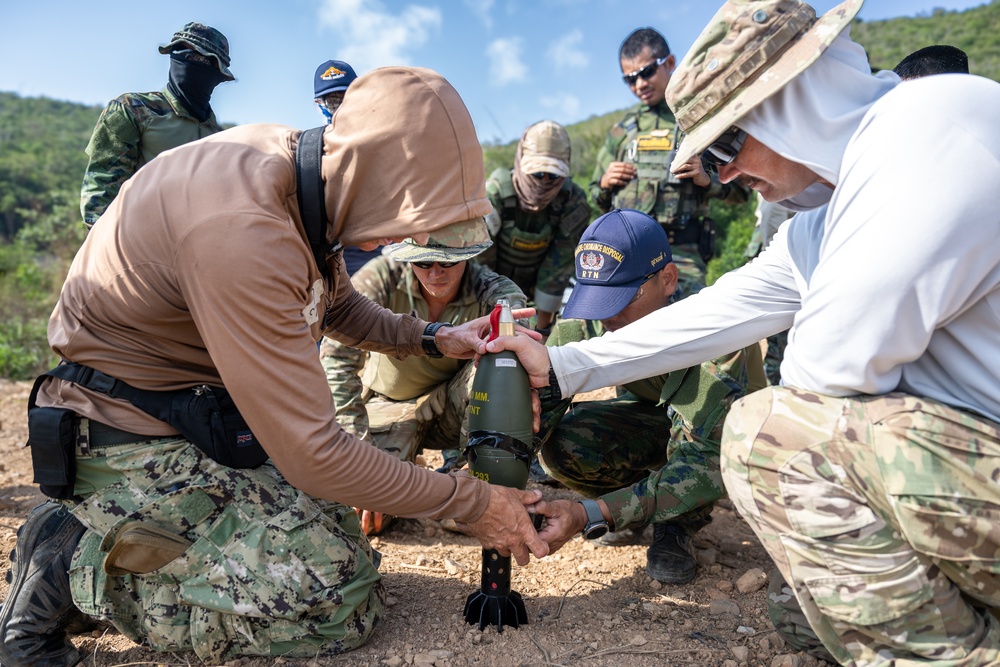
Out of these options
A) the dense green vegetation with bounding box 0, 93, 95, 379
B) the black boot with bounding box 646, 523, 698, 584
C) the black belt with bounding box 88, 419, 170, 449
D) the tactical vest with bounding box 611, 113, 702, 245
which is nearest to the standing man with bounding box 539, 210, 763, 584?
the black boot with bounding box 646, 523, 698, 584

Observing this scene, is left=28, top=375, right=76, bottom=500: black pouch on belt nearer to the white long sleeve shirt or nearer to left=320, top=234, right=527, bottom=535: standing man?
left=320, top=234, right=527, bottom=535: standing man

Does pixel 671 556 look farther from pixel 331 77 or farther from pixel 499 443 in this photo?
pixel 331 77

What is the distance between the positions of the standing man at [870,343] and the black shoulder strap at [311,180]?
1054 millimetres

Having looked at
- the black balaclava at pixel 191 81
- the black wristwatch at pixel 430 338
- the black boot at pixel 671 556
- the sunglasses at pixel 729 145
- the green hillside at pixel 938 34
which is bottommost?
the black boot at pixel 671 556

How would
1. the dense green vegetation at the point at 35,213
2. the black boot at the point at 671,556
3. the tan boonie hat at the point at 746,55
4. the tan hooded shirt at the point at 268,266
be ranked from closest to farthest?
the tan boonie hat at the point at 746,55 → the tan hooded shirt at the point at 268,266 → the black boot at the point at 671,556 → the dense green vegetation at the point at 35,213

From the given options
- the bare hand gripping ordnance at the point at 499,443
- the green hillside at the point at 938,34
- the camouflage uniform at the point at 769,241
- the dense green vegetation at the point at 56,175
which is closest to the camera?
the bare hand gripping ordnance at the point at 499,443

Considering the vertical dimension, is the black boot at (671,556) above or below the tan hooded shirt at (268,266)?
below

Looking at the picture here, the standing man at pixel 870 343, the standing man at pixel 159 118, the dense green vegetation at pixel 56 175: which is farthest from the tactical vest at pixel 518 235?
the dense green vegetation at pixel 56 175

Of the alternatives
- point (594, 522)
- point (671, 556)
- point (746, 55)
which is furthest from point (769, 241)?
point (746, 55)

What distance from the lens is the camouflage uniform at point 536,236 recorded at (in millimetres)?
5820

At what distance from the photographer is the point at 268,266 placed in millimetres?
2008

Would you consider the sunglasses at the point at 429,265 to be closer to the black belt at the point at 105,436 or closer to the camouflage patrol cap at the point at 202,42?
the black belt at the point at 105,436

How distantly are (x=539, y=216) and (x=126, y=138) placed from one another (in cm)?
297

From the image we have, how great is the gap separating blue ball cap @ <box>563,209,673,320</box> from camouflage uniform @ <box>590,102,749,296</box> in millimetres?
2471
